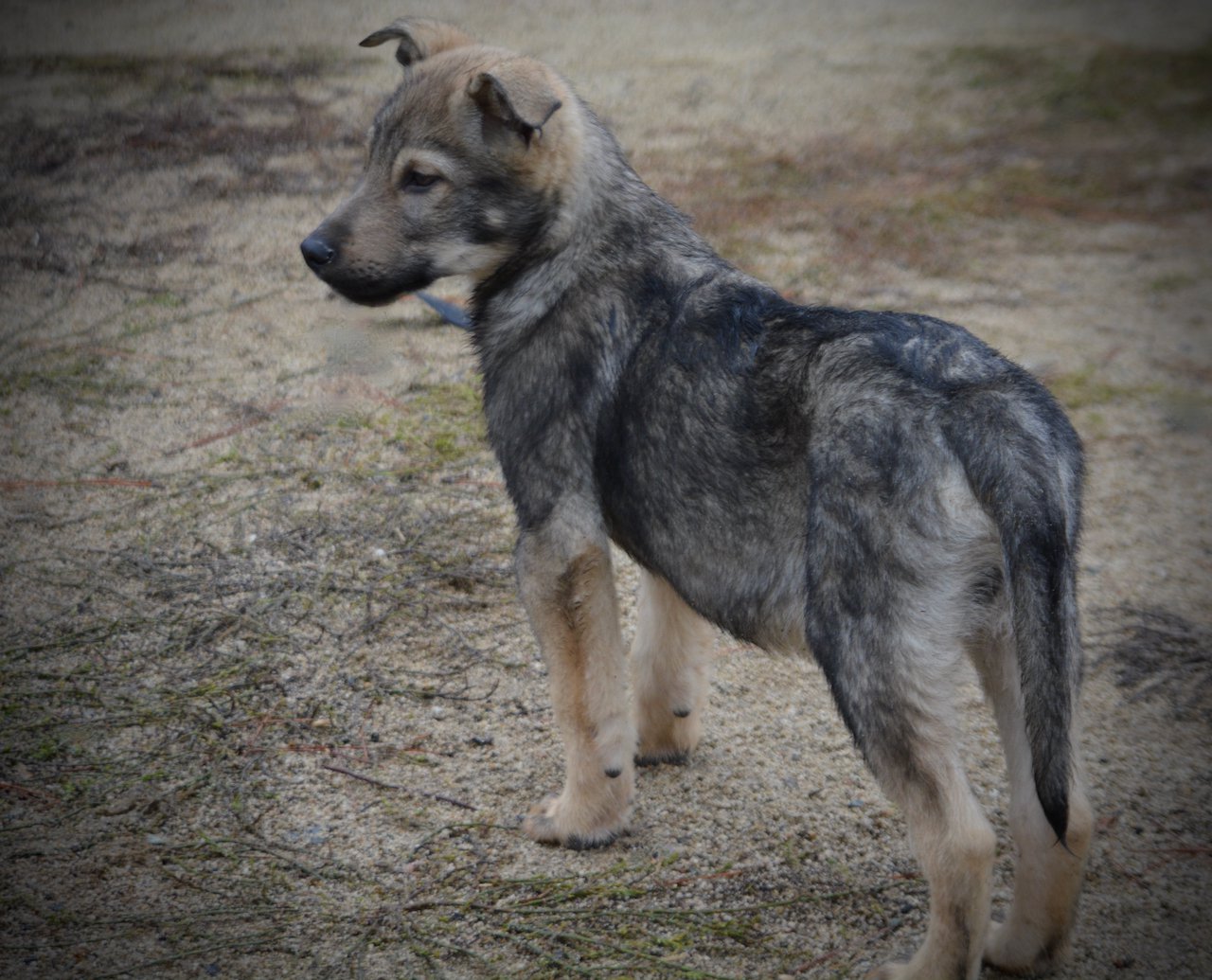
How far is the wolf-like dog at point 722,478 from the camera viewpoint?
312 centimetres

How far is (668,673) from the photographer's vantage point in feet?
14.5

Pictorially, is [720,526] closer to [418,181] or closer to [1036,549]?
[1036,549]

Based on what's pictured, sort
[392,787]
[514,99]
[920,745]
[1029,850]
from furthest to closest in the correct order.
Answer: [392,787]
[514,99]
[1029,850]
[920,745]

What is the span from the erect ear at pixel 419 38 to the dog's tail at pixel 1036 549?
2.52 metres

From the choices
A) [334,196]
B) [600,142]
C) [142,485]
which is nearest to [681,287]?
[600,142]

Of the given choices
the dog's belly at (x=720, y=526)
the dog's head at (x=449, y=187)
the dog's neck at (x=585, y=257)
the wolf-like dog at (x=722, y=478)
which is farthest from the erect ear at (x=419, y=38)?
the dog's belly at (x=720, y=526)

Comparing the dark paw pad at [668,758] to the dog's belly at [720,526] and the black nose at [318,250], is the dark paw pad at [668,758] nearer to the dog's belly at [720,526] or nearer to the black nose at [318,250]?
the dog's belly at [720,526]

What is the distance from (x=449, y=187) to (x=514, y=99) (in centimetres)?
37

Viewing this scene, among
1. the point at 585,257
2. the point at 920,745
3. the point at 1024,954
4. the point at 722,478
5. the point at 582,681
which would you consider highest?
the point at 585,257

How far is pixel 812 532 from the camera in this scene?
3271mm

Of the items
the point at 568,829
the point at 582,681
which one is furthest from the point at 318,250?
the point at 568,829

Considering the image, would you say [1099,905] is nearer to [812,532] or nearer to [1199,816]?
[1199,816]

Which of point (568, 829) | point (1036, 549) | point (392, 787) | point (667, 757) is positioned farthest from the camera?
point (667, 757)

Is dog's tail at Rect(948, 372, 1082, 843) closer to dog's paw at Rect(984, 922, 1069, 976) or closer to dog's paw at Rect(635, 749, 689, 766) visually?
dog's paw at Rect(984, 922, 1069, 976)
